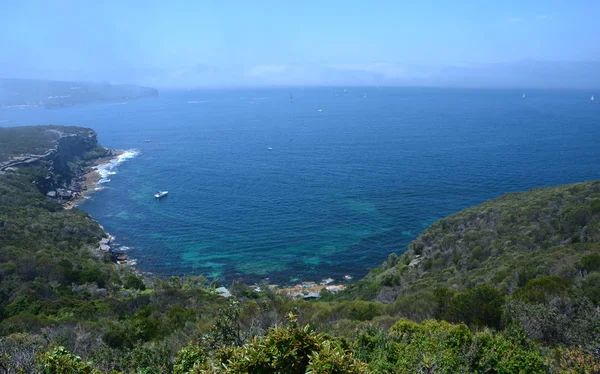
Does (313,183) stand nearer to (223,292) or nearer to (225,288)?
(225,288)

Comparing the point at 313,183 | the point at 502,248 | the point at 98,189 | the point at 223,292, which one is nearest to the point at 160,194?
the point at 98,189

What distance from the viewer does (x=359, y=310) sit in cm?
1959

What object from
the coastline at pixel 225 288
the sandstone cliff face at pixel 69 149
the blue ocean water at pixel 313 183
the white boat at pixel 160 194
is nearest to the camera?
the coastline at pixel 225 288

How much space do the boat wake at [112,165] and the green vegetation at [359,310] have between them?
27614 millimetres

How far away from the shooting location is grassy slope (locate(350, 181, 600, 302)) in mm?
24016

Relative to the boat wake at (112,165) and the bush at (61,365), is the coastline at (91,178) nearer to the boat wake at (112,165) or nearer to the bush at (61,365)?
the boat wake at (112,165)

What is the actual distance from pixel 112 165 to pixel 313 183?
4321 cm

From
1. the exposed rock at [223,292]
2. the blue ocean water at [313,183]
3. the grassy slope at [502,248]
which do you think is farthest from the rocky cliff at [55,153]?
the grassy slope at [502,248]

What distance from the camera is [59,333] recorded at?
59.4ft

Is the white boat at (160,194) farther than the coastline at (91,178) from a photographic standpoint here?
No

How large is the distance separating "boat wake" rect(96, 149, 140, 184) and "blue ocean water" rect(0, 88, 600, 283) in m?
1.43

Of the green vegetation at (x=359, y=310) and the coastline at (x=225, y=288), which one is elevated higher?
the green vegetation at (x=359, y=310)

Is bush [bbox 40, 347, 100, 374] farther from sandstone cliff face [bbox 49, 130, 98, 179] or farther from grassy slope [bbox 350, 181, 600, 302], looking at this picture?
sandstone cliff face [bbox 49, 130, 98, 179]

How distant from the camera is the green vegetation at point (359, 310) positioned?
1005 centimetres
